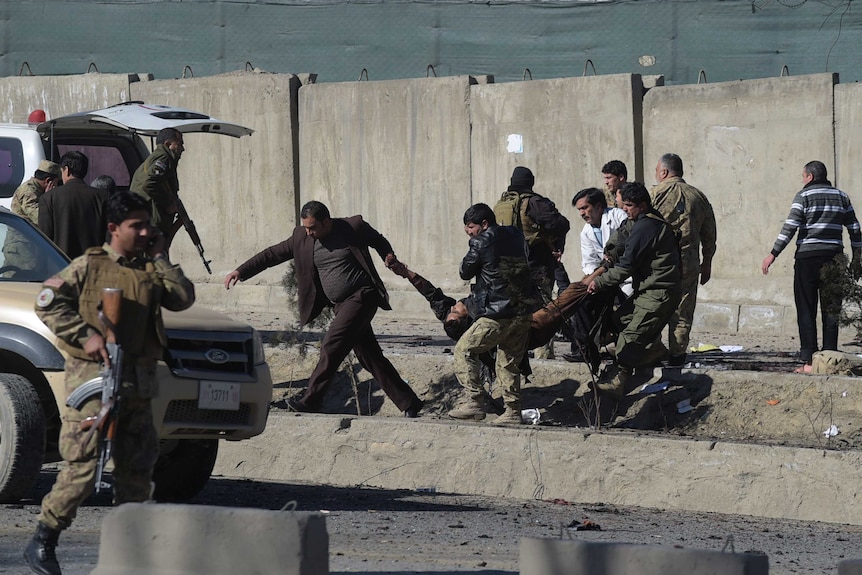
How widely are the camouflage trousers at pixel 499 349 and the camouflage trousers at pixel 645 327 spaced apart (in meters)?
0.75

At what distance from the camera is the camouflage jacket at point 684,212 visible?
38.9 ft

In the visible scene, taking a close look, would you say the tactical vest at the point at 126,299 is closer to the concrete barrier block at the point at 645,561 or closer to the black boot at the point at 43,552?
the black boot at the point at 43,552

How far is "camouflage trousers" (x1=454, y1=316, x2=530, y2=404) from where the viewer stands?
10.9 m

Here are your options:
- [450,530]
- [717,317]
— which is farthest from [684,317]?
[450,530]

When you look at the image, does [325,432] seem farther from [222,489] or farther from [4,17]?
[4,17]

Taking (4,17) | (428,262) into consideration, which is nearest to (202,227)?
(428,262)

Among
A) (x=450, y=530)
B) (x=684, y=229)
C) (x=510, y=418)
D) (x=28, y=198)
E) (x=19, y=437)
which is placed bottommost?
(x=450, y=530)

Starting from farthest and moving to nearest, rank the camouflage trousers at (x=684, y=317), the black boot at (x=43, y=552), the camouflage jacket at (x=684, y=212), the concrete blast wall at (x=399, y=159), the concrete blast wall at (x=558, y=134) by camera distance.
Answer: the concrete blast wall at (x=399, y=159) < the concrete blast wall at (x=558, y=134) < the camouflage jacket at (x=684, y=212) < the camouflage trousers at (x=684, y=317) < the black boot at (x=43, y=552)

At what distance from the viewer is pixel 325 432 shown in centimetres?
1095

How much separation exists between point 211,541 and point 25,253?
3812 millimetres

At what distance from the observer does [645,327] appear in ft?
36.1

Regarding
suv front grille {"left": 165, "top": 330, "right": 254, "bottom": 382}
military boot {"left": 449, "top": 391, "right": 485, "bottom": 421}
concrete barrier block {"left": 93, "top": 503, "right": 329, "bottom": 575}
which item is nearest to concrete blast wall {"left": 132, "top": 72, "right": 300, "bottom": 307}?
military boot {"left": 449, "top": 391, "right": 485, "bottom": 421}

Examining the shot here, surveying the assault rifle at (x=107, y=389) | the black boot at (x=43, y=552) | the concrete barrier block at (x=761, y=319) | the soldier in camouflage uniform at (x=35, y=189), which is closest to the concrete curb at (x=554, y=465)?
the soldier in camouflage uniform at (x=35, y=189)

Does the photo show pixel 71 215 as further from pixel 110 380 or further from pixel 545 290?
pixel 110 380
